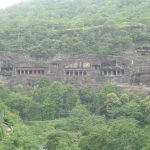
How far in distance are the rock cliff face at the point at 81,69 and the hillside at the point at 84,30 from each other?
2.79 meters

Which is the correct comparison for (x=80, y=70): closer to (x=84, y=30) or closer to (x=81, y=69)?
(x=81, y=69)

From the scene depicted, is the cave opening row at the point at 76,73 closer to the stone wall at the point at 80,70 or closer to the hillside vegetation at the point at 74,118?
the stone wall at the point at 80,70

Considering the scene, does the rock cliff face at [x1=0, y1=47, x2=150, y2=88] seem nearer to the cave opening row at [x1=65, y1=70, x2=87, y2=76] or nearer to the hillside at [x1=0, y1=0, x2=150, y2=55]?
the cave opening row at [x1=65, y1=70, x2=87, y2=76]

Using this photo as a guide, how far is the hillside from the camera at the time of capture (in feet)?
205

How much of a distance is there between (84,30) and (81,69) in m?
10.2

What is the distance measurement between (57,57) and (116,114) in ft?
50.6

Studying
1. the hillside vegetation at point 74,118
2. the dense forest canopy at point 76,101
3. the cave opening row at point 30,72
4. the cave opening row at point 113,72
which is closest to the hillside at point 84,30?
the dense forest canopy at point 76,101

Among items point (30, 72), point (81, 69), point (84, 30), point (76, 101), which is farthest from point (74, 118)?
point (84, 30)

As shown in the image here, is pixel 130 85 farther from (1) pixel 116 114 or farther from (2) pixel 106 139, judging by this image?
(2) pixel 106 139

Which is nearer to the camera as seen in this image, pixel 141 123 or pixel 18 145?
pixel 18 145

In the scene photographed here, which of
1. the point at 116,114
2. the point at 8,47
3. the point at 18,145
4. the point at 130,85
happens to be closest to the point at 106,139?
the point at 18,145

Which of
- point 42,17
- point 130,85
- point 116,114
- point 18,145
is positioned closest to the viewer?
point 18,145

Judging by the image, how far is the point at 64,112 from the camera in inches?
1982

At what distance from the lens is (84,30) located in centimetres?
6631
